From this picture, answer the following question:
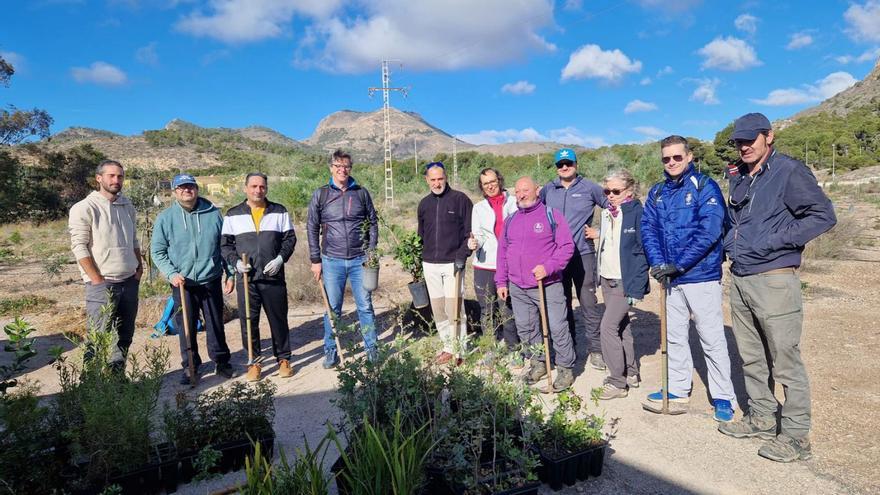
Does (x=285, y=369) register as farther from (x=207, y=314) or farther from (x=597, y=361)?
(x=597, y=361)

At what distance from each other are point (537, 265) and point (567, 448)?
162 centimetres

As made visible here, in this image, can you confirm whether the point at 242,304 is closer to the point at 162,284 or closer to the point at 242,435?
the point at 242,435

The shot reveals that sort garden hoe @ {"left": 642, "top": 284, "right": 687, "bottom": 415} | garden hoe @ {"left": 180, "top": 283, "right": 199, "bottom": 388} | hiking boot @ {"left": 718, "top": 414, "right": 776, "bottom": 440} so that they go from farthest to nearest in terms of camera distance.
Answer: garden hoe @ {"left": 180, "top": 283, "right": 199, "bottom": 388}
garden hoe @ {"left": 642, "top": 284, "right": 687, "bottom": 415}
hiking boot @ {"left": 718, "top": 414, "right": 776, "bottom": 440}

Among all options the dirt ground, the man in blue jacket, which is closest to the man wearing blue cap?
the dirt ground

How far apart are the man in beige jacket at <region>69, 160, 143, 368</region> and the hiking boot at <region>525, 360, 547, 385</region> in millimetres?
3412

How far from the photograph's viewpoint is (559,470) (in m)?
2.85

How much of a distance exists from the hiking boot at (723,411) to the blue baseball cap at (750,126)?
190 cm

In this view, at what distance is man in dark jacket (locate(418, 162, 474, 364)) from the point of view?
4.92m

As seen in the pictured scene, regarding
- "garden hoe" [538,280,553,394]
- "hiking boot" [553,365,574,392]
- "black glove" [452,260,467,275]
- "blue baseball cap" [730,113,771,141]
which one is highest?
"blue baseball cap" [730,113,771,141]

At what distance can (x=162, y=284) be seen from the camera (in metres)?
8.84

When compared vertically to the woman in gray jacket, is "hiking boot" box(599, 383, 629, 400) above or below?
below

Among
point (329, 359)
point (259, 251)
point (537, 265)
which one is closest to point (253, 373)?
point (329, 359)

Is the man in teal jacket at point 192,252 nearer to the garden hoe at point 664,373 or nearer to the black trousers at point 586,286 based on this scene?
the black trousers at point 586,286

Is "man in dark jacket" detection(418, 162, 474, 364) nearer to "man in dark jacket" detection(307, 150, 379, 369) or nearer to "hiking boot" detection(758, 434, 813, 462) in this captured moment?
"man in dark jacket" detection(307, 150, 379, 369)
